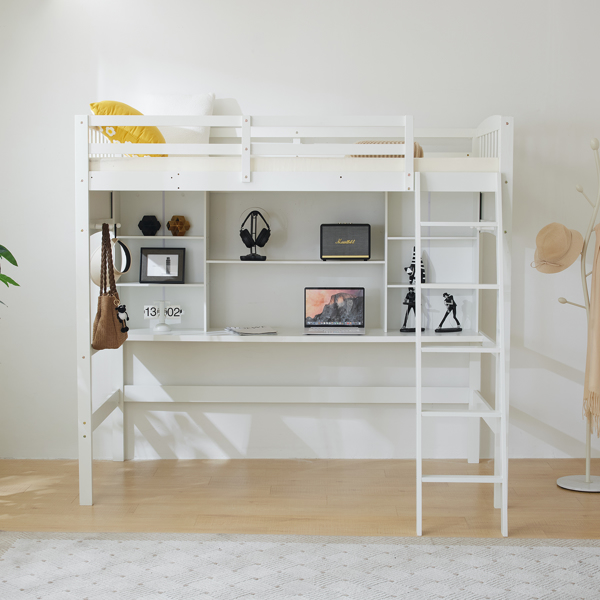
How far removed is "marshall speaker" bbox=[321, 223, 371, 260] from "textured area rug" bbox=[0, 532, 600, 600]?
1.47 metres

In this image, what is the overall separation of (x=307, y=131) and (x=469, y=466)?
2.02m

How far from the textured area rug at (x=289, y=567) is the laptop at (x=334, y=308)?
3.96 ft

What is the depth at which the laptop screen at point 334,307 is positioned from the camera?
3.34 m

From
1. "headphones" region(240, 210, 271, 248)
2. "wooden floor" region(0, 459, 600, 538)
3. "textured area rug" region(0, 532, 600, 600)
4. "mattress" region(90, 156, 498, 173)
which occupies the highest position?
"mattress" region(90, 156, 498, 173)

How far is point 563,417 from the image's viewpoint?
11.4ft

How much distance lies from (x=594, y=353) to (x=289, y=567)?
1831 millimetres

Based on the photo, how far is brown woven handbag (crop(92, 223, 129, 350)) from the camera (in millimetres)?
2865

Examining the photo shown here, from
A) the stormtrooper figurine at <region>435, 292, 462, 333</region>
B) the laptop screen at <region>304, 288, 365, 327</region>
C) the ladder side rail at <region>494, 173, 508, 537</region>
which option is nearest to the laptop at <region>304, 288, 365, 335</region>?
the laptop screen at <region>304, 288, 365, 327</region>

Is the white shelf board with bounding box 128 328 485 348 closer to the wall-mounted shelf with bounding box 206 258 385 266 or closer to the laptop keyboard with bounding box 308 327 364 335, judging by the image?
the laptop keyboard with bounding box 308 327 364 335

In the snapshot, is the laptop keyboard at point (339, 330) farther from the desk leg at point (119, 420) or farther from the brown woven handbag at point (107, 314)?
the desk leg at point (119, 420)

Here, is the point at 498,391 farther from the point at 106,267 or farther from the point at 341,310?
the point at 106,267

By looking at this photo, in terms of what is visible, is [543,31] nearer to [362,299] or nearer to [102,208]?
[362,299]

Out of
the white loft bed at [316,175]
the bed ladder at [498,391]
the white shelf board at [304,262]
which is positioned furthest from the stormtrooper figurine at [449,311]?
the bed ladder at [498,391]

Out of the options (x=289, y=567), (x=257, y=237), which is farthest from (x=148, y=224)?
(x=289, y=567)
